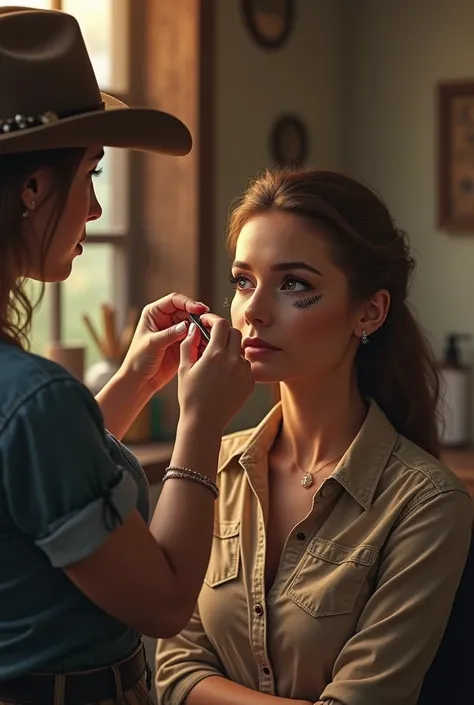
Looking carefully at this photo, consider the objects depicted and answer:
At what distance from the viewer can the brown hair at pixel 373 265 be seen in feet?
5.36

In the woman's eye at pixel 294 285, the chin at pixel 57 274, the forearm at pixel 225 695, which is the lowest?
the forearm at pixel 225 695

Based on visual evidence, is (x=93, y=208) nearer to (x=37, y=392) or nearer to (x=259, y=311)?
(x=37, y=392)

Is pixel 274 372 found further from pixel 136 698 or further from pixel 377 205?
pixel 136 698

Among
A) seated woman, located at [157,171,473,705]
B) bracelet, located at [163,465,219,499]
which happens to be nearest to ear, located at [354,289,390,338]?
seated woman, located at [157,171,473,705]

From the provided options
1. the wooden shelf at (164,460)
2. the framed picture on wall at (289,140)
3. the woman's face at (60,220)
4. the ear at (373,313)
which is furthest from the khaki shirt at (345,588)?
the framed picture on wall at (289,140)

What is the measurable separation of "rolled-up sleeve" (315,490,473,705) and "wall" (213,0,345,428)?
1.50 meters

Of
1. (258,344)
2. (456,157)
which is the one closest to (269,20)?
(456,157)

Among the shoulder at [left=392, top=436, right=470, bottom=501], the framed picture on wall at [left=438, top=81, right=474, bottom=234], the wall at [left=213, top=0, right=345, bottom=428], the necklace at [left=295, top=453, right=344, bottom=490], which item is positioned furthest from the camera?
the framed picture on wall at [left=438, top=81, right=474, bottom=234]

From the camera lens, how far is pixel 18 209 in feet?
3.41

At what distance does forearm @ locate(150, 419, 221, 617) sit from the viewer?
107 cm

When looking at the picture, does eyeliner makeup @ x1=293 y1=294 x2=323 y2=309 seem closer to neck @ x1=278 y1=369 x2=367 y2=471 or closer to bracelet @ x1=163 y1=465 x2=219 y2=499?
neck @ x1=278 y1=369 x2=367 y2=471

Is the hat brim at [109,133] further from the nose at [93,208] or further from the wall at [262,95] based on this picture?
the wall at [262,95]

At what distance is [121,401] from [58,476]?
54 centimetres

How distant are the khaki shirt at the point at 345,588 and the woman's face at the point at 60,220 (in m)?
0.65
